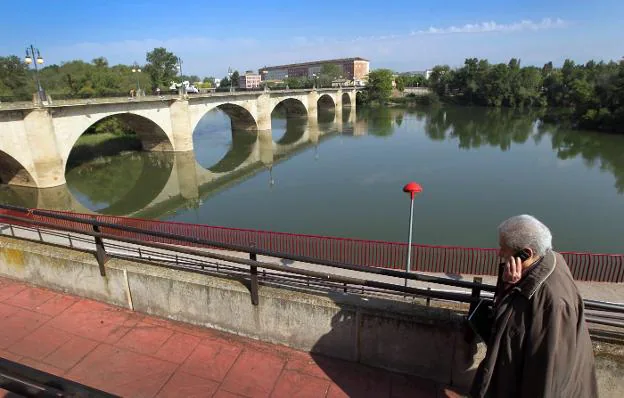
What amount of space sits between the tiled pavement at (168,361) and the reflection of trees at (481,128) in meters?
41.2

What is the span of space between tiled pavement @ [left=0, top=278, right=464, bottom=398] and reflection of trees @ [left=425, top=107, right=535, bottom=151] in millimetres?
41214

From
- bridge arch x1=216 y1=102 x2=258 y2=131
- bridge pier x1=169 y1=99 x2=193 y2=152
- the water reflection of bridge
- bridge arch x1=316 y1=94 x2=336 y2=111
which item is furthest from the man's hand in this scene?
bridge arch x1=316 y1=94 x2=336 y2=111

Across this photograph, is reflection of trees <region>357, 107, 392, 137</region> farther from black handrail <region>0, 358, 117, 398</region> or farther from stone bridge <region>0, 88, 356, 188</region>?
black handrail <region>0, 358, 117, 398</region>

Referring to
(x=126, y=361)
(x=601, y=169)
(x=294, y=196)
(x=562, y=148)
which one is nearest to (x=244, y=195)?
(x=294, y=196)

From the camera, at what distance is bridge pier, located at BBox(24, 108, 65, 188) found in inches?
946

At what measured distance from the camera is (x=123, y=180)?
98.9 ft

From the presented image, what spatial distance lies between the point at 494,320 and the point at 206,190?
26105 mm

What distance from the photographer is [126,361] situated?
11.2 feet

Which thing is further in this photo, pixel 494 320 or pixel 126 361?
pixel 126 361

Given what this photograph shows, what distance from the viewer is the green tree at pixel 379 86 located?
92562 millimetres

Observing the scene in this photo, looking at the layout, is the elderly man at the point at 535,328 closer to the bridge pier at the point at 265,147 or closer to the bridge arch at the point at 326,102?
the bridge pier at the point at 265,147

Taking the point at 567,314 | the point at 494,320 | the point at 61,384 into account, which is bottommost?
the point at 494,320

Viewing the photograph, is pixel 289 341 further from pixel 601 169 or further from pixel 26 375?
pixel 601 169

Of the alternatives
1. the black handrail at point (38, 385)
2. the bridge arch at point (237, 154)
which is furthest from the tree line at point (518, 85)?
the black handrail at point (38, 385)
